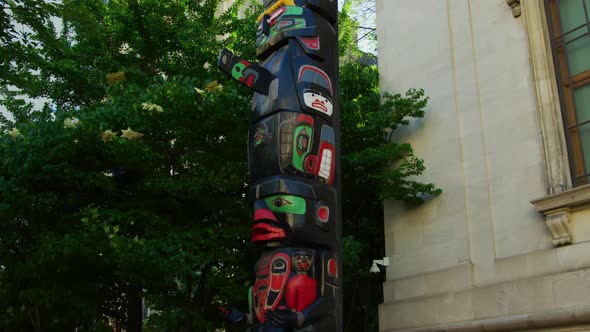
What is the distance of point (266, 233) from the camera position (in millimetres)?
9266

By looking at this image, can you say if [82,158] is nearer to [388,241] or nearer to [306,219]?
[306,219]

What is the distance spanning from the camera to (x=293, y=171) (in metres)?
9.44

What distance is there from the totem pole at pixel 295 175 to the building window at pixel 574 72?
13.8 feet

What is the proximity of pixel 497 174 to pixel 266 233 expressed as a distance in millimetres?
5032

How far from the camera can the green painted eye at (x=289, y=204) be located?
362 inches

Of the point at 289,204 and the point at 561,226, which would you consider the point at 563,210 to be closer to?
the point at 561,226

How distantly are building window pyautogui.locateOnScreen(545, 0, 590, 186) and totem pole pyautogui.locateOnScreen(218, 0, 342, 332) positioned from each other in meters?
4.20

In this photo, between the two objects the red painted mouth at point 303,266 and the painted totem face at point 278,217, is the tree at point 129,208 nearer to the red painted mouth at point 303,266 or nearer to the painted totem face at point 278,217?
the painted totem face at point 278,217

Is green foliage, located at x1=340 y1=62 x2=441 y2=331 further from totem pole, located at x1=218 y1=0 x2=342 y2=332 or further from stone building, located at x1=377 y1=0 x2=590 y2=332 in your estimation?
totem pole, located at x1=218 y1=0 x2=342 y2=332

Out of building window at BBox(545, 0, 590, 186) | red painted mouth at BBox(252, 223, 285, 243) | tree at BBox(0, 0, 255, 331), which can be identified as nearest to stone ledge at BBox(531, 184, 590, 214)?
building window at BBox(545, 0, 590, 186)

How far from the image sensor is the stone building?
10.2 metres

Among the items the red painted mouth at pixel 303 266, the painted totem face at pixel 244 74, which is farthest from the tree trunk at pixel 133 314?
the painted totem face at pixel 244 74

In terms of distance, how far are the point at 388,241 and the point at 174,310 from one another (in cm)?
503

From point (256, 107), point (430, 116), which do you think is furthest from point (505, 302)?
point (256, 107)
